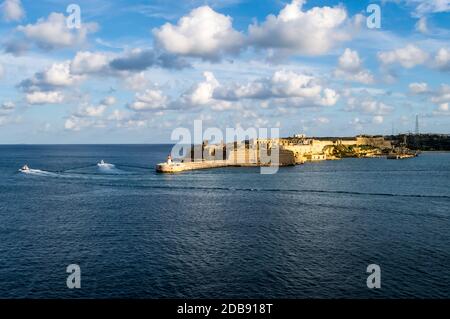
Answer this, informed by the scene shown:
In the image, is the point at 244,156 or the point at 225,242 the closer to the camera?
the point at 225,242

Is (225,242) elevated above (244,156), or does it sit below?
below

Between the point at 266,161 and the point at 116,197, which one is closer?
the point at 116,197

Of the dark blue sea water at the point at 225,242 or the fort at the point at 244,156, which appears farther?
the fort at the point at 244,156

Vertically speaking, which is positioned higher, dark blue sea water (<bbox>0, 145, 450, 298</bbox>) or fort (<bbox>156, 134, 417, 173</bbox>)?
fort (<bbox>156, 134, 417, 173</bbox>)

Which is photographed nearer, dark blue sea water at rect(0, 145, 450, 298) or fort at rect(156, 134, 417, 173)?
dark blue sea water at rect(0, 145, 450, 298)

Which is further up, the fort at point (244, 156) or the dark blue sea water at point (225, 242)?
the fort at point (244, 156)
